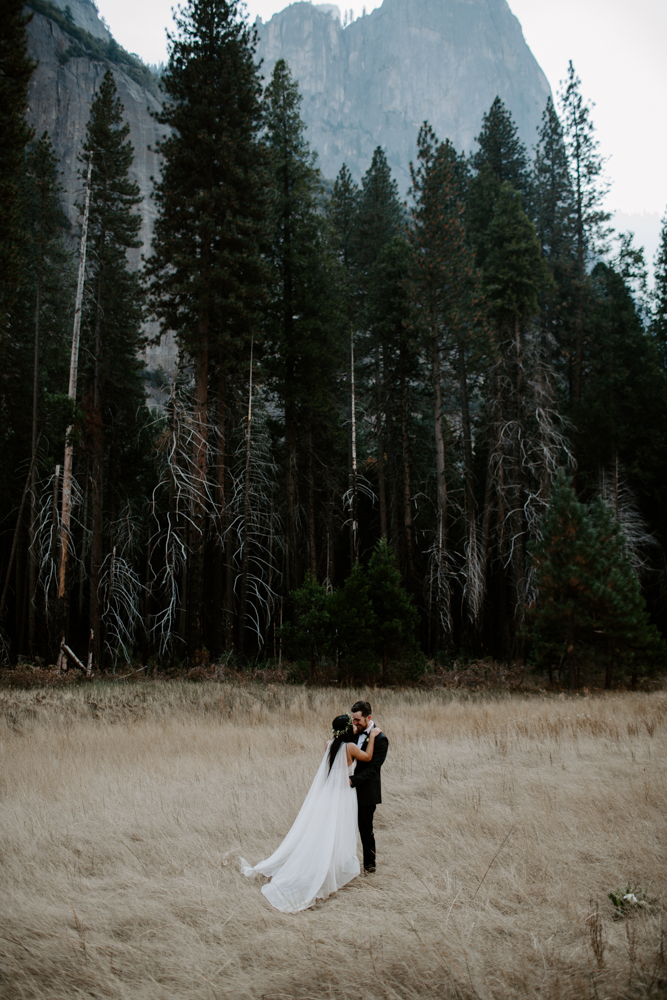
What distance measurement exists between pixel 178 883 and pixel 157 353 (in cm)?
5348

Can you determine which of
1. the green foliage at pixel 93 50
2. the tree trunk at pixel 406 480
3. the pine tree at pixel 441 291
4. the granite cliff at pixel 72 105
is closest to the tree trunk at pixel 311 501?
the tree trunk at pixel 406 480

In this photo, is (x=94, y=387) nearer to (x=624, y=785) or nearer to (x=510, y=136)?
(x=624, y=785)

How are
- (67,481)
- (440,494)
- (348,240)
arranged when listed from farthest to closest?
(348,240) → (440,494) → (67,481)

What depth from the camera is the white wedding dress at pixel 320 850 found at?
200 inches

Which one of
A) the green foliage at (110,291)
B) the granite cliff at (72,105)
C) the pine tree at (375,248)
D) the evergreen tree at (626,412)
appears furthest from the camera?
the granite cliff at (72,105)

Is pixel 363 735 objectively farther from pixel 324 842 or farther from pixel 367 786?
pixel 324 842

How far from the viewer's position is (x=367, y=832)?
5492 millimetres

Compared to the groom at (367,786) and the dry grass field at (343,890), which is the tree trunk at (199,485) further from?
the groom at (367,786)

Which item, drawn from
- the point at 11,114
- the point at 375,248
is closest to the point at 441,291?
the point at 375,248

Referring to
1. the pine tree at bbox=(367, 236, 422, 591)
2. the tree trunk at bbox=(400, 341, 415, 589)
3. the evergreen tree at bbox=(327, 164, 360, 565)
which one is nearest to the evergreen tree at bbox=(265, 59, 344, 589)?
the evergreen tree at bbox=(327, 164, 360, 565)

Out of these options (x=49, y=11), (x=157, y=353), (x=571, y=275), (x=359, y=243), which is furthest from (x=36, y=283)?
(x=49, y=11)

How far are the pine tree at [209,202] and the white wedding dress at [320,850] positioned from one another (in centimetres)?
1246

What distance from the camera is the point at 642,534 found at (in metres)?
22.0

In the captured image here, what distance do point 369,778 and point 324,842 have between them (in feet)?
2.11
